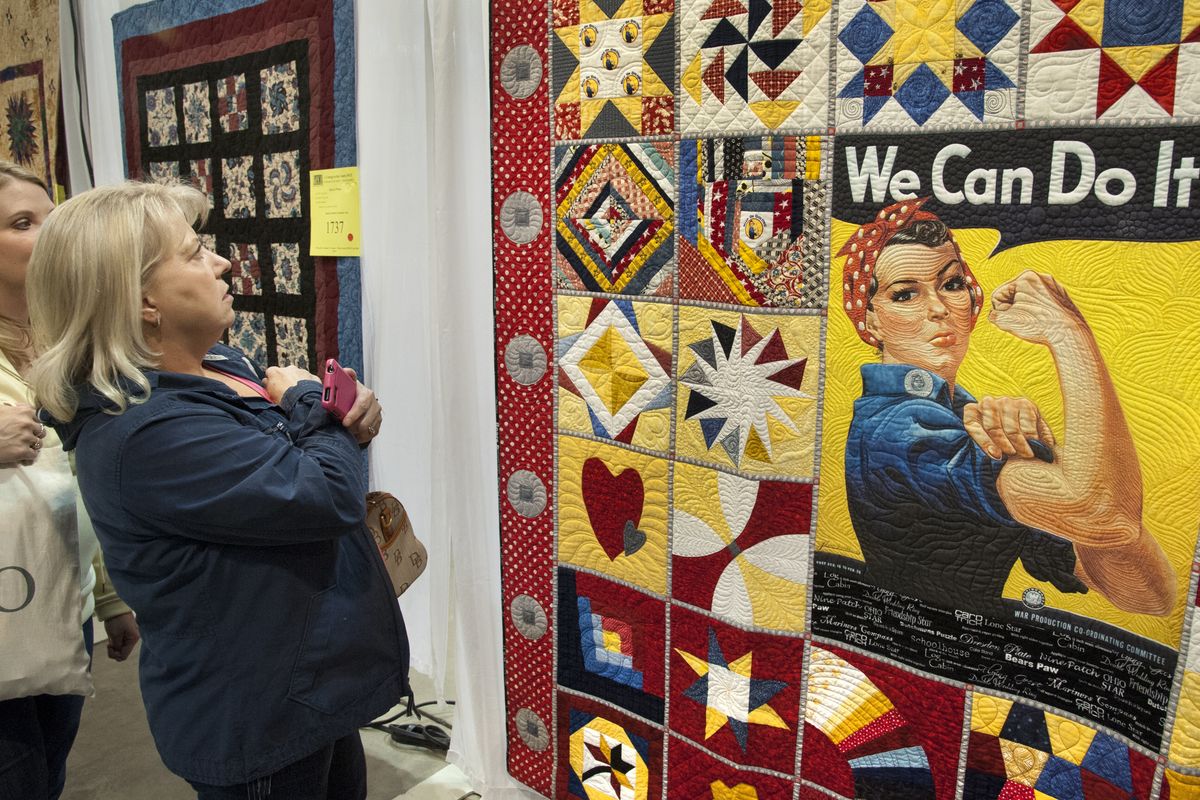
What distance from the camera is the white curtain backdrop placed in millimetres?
1976

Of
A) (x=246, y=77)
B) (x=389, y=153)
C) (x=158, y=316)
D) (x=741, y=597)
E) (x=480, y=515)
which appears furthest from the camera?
(x=246, y=77)

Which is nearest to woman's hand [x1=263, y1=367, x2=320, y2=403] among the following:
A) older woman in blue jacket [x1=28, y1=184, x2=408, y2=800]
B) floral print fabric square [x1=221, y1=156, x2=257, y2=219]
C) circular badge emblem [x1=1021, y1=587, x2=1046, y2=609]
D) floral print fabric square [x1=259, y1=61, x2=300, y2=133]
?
older woman in blue jacket [x1=28, y1=184, x2=408, y2=800]

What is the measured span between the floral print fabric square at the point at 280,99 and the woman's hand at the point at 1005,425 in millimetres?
1980

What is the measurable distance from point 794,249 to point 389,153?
1305mm

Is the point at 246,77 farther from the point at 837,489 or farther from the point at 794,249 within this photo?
the point at 837,489

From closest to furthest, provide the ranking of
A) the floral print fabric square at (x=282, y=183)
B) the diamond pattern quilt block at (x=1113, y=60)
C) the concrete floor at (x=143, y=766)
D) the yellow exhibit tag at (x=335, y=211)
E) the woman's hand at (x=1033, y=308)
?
1. the diamond pattern quilt block at (x=1113, y=60)
2. the woman's hand at (x=1033, y=308)
3. the concrete floor at (x=143, y=766)
4. the yellow exhibit tag at (x=335, y=211)
5. the floral print fabric square at (x=282, y=183)

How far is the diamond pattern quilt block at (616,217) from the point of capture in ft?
5.05

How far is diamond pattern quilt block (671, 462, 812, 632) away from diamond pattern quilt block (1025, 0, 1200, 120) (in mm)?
702

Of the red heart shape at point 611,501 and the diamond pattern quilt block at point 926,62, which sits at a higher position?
the diamond pattern quilt block at point 926,62

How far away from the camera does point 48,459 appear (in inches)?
56.1

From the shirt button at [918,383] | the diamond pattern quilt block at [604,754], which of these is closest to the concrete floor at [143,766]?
the diamond pattern quilt block at [604,754]

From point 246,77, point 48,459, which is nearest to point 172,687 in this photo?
point 48,459

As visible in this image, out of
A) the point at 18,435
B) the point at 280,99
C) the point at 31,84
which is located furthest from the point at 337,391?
the point at 31,84

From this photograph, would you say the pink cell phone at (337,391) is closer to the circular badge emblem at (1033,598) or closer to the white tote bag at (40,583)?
the white tote bag at (40,583)
